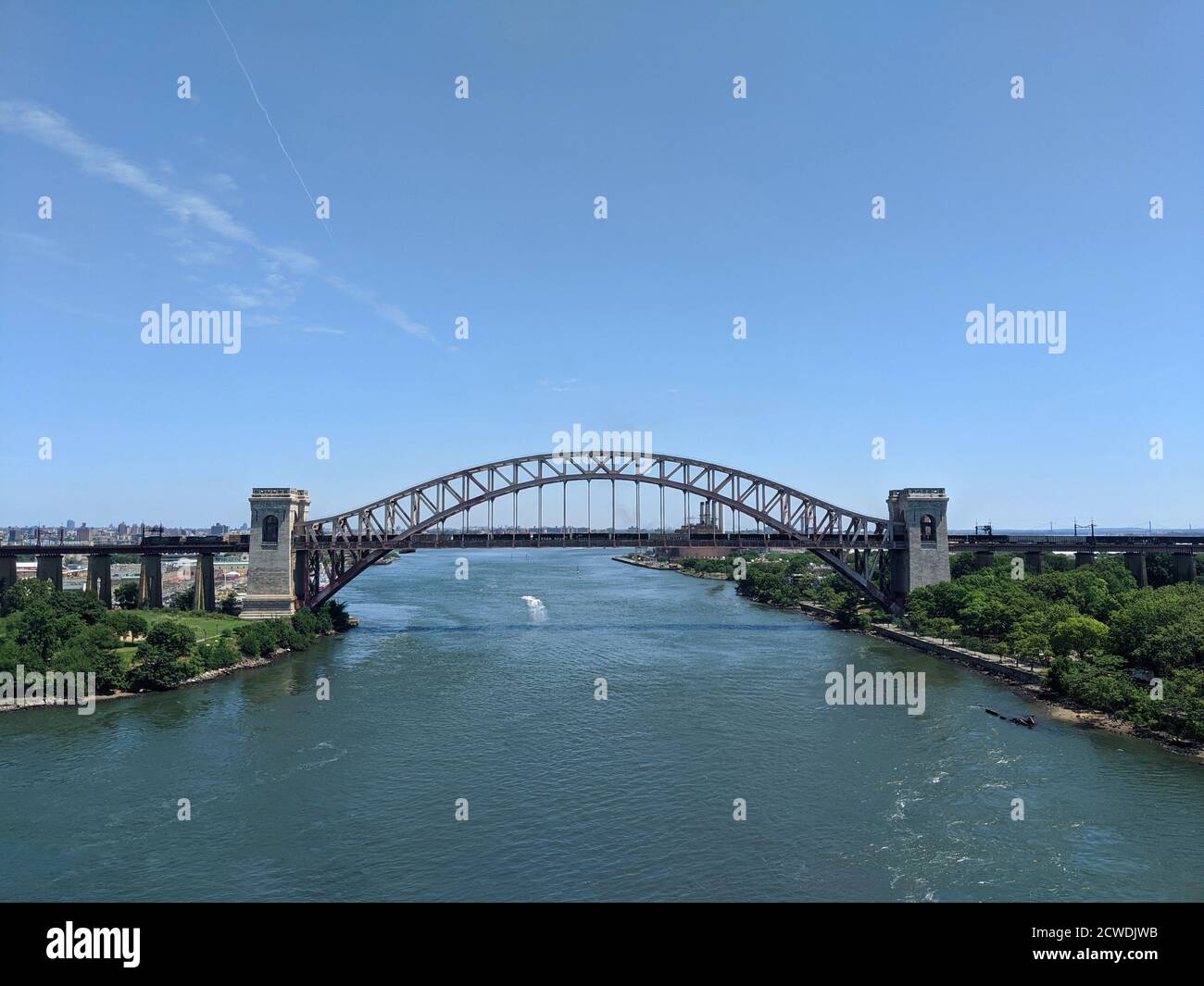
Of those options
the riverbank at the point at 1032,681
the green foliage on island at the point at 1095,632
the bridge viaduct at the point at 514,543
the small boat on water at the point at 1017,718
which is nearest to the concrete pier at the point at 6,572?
the bridge viaduct at the point at 514,543

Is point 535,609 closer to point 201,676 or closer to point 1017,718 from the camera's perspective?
point 201,676

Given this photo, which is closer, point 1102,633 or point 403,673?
point 1102,633

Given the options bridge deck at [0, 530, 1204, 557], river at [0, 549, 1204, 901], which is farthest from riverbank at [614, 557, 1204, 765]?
bridge deck at [0, 530, 1204, 557]

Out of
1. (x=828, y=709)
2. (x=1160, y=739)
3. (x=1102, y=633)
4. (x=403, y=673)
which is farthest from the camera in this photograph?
(x=403, y=673)

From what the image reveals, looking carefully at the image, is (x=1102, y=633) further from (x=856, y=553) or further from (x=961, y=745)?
(x=856, y=553)

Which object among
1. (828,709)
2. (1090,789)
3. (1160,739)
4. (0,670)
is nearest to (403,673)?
(0,670)

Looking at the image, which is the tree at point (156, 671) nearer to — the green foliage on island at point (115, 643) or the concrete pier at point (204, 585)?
the green foliage on island at point (115, 643)

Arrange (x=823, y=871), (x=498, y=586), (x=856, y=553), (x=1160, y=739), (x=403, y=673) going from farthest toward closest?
(x=498, y=586) → (x=856, y=553) → (x=403, y=673) → (x=1160, y=739) → (x=823, y=871)

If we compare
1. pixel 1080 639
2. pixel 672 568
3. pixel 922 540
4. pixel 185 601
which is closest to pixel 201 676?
pixel 185 601
